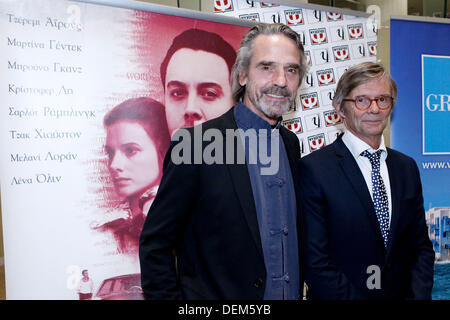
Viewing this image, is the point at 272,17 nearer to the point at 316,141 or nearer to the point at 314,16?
the point at 314,16

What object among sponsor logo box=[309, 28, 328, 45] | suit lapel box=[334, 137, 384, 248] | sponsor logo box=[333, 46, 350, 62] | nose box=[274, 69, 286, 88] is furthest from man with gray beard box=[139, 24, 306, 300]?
sponsor logo box=[333, 46, 350, 62]

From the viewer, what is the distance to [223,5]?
2.50m

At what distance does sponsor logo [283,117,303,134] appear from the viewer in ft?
8.95

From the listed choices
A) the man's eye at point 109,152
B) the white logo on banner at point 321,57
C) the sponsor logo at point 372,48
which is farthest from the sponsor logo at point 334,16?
the man's eye at point 109,152

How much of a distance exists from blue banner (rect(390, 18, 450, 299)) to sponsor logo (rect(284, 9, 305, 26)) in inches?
30.9

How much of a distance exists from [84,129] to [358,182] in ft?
4.66

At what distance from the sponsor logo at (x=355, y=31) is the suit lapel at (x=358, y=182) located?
1462 millimetres

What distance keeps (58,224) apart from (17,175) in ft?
1.04

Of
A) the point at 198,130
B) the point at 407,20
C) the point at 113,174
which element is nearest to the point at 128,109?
the point at 113,174

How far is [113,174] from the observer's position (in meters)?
2.08

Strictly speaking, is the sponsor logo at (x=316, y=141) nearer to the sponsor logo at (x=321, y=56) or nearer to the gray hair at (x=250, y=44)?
the sponsor logo at (x=321, y=56)

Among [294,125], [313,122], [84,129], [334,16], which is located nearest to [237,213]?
[84,129]

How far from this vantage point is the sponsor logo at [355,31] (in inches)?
113

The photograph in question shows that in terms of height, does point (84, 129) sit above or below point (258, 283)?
above
